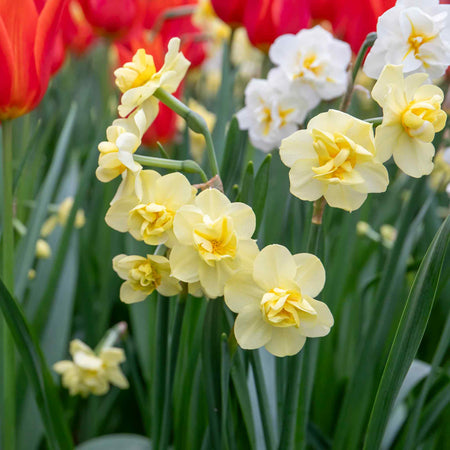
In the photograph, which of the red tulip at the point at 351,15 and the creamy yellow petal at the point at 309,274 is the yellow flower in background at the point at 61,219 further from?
the creamy yellow petal at the point at 309,274

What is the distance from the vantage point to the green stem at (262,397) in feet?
1.88

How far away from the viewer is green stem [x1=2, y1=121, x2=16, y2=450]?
2.03 feet

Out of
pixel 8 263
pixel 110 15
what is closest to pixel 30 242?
pixel 8 263

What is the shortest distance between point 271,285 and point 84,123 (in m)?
1.39

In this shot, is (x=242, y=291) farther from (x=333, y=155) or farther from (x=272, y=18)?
(x=272, y=18)

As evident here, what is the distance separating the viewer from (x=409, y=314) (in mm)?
483

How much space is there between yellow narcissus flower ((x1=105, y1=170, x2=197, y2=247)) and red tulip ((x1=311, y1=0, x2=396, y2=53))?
37cm

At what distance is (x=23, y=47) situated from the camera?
61 centimetres

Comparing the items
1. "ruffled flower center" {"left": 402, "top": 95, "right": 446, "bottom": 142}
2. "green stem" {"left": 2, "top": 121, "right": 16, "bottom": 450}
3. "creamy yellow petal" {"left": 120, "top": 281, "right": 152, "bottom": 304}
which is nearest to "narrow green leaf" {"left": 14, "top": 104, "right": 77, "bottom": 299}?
"green stem" {"left": 2, "top": 121, "right": 16, "bottom": 450}

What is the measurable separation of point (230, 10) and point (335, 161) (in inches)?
32.9

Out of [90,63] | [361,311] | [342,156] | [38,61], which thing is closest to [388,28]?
[342,156]

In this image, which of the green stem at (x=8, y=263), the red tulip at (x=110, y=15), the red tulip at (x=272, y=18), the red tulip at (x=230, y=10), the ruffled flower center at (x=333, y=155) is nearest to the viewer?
the ruffled flower center at (x=333, y=155)

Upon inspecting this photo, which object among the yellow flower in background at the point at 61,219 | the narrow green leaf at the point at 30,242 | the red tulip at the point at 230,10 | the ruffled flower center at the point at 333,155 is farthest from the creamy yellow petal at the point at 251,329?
the red tulip at the point at 230,10

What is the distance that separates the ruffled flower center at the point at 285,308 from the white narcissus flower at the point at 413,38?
7.9 inches
